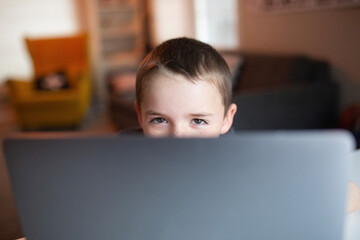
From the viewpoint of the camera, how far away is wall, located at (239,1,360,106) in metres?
2.66

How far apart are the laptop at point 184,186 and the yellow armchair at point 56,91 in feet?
13.5

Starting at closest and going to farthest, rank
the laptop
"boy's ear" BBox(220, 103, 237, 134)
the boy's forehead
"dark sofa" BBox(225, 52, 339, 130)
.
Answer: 1. the laptop
2. the boy's forehead
3. "boy's ear" BBox(220, 103, 237, 134)
4. "dark sofa" BBox(225, 52, 339, 130)

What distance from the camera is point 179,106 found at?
0.69 metres

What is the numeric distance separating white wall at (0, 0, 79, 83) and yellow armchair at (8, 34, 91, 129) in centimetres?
185

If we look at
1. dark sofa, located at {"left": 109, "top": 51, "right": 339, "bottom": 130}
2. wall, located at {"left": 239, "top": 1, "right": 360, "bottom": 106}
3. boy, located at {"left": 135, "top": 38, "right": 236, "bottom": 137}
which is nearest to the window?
wall, located at {"left": 239, "top": 1, "right": 360, "bottom": 106}

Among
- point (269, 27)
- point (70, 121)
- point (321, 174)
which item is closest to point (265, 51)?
point (269, 27)

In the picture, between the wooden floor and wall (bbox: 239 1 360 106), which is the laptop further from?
wall (bbox: 239 1 360 106)

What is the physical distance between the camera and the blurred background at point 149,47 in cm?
258

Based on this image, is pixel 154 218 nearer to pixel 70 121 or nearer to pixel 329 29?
pixel 329 29

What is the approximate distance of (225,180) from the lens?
1.19 ft

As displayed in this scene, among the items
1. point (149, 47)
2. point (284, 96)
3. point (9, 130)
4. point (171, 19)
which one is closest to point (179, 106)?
point (284, 96)

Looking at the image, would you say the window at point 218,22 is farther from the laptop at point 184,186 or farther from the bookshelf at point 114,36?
the laptop at point 184,186

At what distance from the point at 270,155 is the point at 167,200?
4.5 inches

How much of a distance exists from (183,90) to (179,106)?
0.03 metres
